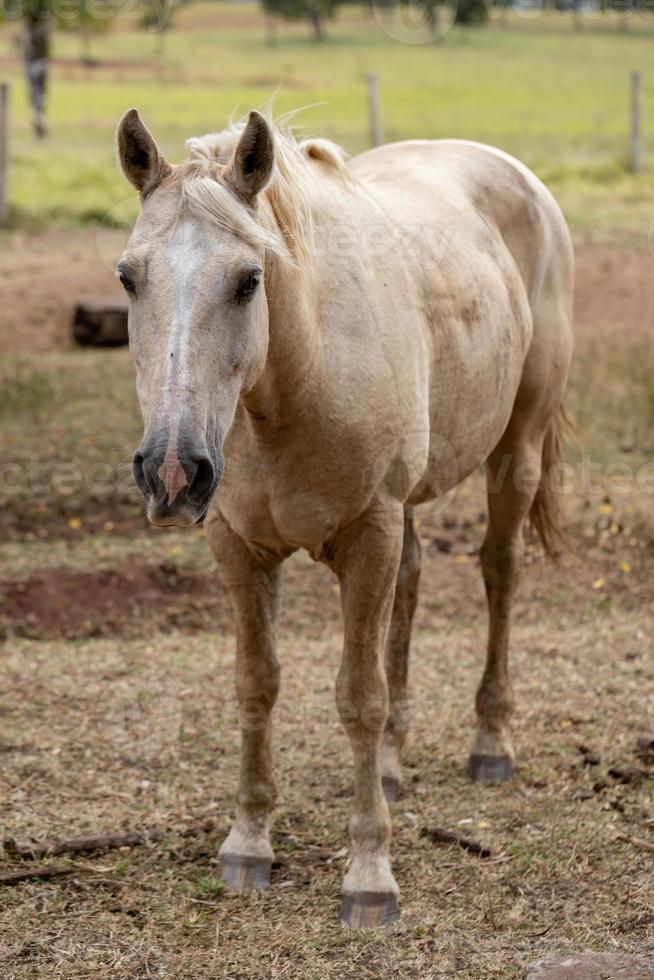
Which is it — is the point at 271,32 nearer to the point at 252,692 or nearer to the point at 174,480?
the point at 252,692

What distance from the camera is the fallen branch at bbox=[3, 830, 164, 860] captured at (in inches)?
147

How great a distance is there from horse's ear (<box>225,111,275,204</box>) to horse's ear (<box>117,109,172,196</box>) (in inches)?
6.6

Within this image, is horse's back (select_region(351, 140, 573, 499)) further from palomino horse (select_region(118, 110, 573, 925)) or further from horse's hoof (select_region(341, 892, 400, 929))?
horse's hoof (select_region(341, 892, 400, 929))

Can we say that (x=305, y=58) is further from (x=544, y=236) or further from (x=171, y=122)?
(x=544, y=236)

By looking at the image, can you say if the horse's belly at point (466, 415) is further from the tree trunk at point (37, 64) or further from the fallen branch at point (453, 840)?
the tree trunk at point (37, 64)

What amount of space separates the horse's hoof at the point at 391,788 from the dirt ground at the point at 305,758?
41 millimetres

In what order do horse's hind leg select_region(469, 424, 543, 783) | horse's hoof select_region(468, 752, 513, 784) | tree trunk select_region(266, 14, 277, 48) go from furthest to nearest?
tree trunk select_region(266, 14, 277, 48) < horse's hind leg select_region(469, 424, 543, 783) < horse's hoof select_region(468, 752, 513, 784)

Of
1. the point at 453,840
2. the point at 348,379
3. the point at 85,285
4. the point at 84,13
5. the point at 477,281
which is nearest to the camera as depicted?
the point at 348,379

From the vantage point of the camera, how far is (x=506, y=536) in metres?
4.55

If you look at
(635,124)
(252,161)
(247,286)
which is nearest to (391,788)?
(247,286)

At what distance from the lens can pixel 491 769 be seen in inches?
171

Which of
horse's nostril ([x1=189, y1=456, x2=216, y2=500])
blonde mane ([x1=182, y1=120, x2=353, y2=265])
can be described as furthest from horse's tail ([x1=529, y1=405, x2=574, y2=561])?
horse's nostril ([x1=189, y1=456, x2=216, y2=500])

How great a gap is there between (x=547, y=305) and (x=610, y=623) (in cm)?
175

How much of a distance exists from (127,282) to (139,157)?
1.03 ft
